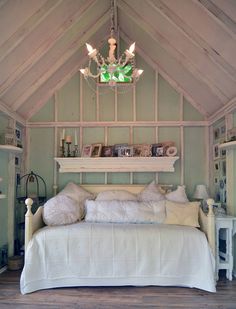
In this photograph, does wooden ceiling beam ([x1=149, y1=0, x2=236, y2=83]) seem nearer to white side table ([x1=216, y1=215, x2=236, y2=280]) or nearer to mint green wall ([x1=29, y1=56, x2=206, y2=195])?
mint green wall ([x1=29, y1=56, x2=206, y2=195])

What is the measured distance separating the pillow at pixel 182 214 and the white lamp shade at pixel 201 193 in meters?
0.59

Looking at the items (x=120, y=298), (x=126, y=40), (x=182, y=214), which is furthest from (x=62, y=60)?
(x=120, y=298)

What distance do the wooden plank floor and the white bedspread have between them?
0.27 feet

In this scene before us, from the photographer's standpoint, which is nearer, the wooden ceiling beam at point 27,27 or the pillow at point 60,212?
the wooden ceiling beam at point 27,27

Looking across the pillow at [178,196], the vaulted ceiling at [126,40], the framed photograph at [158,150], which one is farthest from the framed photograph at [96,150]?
the pillow at [178,196]

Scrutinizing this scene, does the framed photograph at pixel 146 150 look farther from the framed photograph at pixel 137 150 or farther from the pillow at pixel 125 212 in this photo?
the pillow at pixel 125 212

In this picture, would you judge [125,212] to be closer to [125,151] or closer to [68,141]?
[125,151]

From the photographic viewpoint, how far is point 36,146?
17.0 ft

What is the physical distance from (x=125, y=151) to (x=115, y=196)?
75cm

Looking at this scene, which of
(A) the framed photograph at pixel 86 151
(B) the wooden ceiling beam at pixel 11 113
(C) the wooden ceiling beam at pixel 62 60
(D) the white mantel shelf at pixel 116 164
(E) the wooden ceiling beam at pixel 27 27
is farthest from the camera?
(A) the framed photograph at pixel 86 151

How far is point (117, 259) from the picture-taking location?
140 inches

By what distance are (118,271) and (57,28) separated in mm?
2990

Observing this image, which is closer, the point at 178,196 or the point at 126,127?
the point at 178,196

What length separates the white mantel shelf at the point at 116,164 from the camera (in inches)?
192
